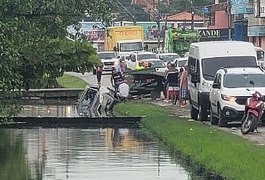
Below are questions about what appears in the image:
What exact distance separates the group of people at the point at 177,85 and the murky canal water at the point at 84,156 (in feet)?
30.2

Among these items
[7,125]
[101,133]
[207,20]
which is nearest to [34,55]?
[101,133]

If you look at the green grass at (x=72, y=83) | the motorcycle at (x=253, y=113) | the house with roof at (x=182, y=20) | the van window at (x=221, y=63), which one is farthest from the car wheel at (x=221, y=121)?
the house with roof at (x=182, y=20)

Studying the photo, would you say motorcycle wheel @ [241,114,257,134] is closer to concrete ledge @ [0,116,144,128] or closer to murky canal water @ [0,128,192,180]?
murky canal water @ [0,128,192,180]

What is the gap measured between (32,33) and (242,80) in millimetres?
8079

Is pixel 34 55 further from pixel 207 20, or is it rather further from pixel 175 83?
pixel 207 20

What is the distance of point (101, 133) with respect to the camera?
92.0 feet

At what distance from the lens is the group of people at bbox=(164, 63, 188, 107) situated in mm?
38062

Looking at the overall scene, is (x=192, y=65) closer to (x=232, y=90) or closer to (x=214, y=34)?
(x=232, y=90)

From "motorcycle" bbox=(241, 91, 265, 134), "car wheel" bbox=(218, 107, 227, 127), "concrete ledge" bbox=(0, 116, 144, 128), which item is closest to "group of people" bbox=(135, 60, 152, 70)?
"concrete ledge" bbox=(0, 116, 144, 128)

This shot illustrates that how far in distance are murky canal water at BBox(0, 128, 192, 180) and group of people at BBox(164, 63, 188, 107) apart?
9.21m

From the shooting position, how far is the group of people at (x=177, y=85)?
3806 centimetres

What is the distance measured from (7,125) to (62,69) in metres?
2.74

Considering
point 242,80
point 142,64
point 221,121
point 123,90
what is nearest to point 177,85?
point 123,90

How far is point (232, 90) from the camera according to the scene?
2839cm
